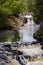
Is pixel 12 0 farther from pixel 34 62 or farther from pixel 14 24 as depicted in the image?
pixel 34 62

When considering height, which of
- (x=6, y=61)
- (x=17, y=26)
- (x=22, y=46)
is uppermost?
(x=6, y=61)

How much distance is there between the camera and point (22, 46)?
2450 centimetres

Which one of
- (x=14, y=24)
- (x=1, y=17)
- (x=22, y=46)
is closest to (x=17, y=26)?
(x=14, y=24)

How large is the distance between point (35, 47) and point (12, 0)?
30.9 m

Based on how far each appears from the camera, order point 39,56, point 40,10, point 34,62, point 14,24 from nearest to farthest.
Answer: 1. point 34,62
2. point 39,56
3. point 40,10
4. point 14,24

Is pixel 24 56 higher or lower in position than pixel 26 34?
higher

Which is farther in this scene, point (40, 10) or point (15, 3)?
point (15, 3)

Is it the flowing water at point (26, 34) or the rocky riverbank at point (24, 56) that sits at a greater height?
the rocky riverbank at point (24, 56)

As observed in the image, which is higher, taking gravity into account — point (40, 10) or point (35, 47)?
point (40, 10)

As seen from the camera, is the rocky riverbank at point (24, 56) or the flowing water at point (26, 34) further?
the flowing water at point (26, 34)

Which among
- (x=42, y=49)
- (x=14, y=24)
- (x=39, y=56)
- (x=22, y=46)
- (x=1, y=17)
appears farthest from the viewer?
(x=14, y=24)

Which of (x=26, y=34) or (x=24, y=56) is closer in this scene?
(x=24, y=56)

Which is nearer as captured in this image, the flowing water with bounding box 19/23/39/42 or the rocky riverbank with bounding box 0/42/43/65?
the rocky riverbank with bounding box 0/42/43/65

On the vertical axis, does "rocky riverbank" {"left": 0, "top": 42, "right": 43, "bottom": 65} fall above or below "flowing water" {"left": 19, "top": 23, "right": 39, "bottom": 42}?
above
